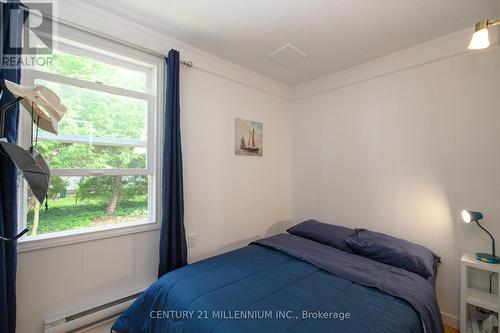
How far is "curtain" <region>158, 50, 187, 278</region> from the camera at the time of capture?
6.42 ft

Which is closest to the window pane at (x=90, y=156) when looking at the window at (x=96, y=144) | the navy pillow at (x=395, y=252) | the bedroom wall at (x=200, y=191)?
the window at (x=96, y=144)

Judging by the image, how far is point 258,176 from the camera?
2.96 metres

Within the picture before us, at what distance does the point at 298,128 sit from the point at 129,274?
2.67 meters

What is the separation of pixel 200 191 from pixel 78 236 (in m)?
1.07

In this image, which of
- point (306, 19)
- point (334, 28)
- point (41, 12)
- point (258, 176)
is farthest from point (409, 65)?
point (41, 12)

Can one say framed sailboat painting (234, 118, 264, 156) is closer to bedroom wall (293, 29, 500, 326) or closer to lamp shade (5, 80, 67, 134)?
bedroom wall (293, 29, 500, 326)

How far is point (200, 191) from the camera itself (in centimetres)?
238

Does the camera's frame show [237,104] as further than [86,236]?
Yes

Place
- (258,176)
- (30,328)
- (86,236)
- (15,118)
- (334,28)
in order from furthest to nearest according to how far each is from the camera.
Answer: (258,176) < (334,28) < (86,236) < (30,328) < (15,118)

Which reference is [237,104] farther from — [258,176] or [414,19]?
[414,19]

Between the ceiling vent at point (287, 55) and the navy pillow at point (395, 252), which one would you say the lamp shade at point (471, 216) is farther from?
the ceiling vent at point (287, 55)

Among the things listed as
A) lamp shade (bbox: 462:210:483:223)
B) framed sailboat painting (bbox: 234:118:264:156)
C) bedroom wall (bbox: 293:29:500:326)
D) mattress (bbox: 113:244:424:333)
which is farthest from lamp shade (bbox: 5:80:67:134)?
lamp shade (bbox: 462:210:483:223)

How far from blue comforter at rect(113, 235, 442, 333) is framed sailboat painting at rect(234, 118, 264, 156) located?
4.55 feet

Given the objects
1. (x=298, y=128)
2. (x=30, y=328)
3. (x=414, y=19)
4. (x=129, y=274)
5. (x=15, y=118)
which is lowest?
(x=30, y=328)
